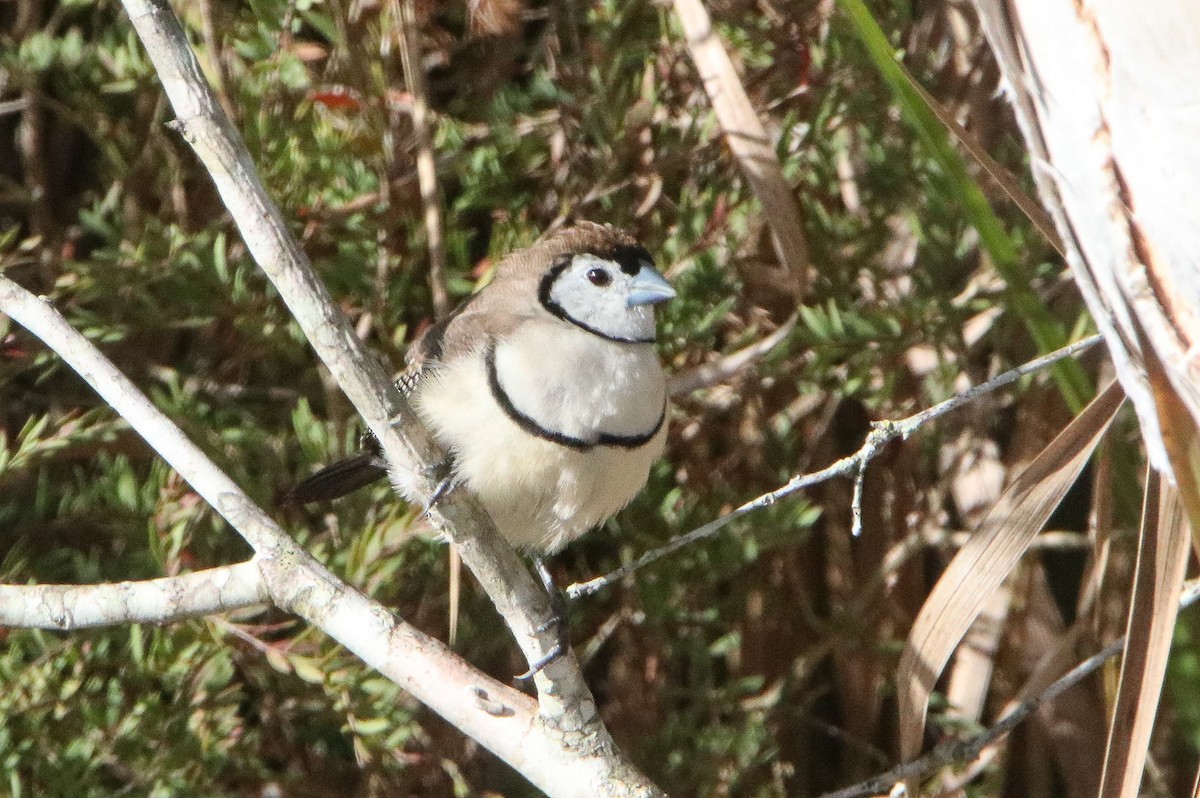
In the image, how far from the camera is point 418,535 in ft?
6.95

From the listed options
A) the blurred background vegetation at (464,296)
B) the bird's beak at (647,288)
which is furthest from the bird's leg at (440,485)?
the bird's beak at (647,288)

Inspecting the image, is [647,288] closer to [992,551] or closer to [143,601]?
[992,551]

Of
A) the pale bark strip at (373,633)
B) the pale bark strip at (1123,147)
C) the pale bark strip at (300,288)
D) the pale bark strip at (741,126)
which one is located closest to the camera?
the pale bark strip at (1123,147)

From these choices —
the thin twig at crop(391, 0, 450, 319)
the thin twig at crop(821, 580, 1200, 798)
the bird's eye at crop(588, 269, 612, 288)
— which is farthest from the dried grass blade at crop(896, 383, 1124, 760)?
the thin twig at crop(391, 0, 450, 319)

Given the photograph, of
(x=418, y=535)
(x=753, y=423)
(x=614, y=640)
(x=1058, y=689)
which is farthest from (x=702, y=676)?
(x=1058, y=689)

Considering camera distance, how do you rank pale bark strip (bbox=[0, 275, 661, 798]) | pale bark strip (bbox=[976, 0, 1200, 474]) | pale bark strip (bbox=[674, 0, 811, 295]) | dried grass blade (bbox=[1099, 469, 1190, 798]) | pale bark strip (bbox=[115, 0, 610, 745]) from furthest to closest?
1. pale bark strip (bbox=[674, 0, 811, 295])
2. pale bark strip (bbox=[0, 275, 661, 798])
3. dried grass blade (bbox=[1099, 469, 1190, 798])
4. pale bark strip (bbox=[115, 0, 610, 745])
5. pale bark strip (bbox=[976, 0, 1200, 474])

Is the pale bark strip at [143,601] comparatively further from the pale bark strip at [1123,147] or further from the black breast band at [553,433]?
the pale bark strip at [1123,147]

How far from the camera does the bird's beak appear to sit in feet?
7.04

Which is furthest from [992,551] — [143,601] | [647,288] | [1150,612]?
[143,601]

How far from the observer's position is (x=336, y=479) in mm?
2160

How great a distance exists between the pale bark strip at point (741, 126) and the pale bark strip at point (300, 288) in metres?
0.78

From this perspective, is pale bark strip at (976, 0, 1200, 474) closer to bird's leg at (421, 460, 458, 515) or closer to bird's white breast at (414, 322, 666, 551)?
bird's leg at (421, 460, 458, 515)

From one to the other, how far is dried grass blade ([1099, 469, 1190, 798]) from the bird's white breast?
0.76 metres

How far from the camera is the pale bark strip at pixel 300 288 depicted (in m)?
1.34
